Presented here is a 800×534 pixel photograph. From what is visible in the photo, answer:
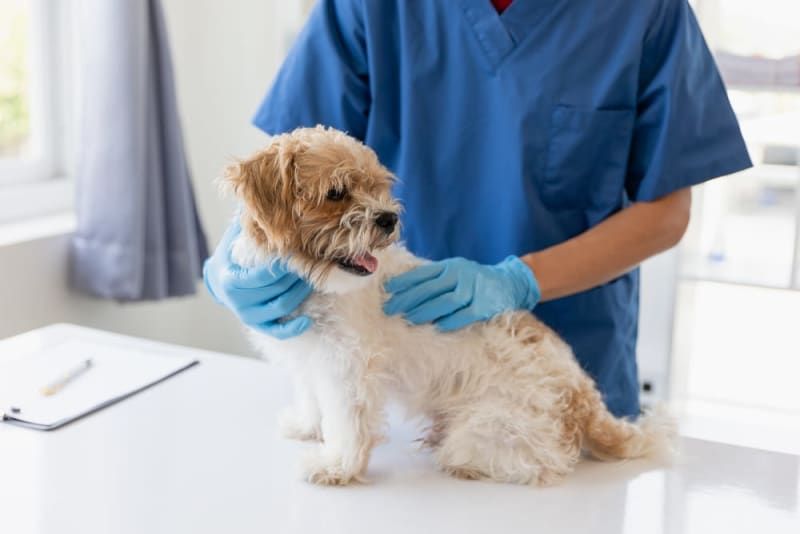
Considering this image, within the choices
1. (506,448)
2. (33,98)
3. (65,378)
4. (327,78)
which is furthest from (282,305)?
(33,98)

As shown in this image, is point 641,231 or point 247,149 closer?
point 641,231

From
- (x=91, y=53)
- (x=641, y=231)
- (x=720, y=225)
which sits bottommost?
(x=720, y=225)

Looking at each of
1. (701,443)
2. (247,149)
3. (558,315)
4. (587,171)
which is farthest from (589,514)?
(247,149)

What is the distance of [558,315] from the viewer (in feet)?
5.48

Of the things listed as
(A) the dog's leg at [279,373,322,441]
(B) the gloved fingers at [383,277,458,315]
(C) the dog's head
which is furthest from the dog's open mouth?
(A) the dog's leg at [279,373,322,441]

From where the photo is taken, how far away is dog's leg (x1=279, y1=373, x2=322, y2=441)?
1.35m

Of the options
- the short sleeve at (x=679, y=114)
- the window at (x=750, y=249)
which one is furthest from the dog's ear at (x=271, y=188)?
the window at (x=750, y=249)

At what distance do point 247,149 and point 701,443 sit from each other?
76.0 inches

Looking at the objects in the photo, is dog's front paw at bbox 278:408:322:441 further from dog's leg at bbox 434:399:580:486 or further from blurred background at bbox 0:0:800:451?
blurred background at bbox 0:0:800:451

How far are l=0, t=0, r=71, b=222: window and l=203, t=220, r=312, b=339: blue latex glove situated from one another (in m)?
1.41

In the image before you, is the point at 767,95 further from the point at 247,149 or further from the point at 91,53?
the point at 91,53

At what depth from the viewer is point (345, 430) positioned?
1234 mm

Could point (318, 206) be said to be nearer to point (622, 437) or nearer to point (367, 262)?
point (367, 262)

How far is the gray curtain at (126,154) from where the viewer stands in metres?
2.35
